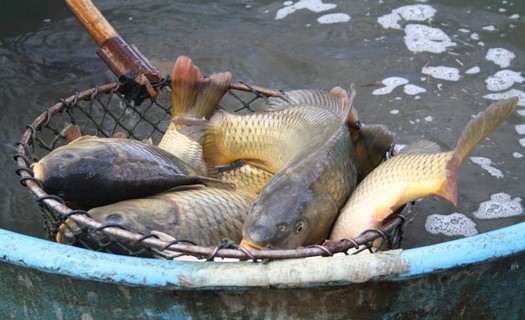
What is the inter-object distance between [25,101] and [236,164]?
1.77 metres

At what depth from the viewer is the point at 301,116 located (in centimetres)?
228

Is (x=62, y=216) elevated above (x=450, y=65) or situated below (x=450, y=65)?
above

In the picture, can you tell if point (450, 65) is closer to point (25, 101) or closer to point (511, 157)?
point (511, 157)

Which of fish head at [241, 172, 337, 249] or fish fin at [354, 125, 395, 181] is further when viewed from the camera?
fish fin at [354, 125, 395, 181]

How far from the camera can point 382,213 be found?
1.84 m

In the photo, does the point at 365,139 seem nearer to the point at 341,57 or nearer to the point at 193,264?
the point at 193,264

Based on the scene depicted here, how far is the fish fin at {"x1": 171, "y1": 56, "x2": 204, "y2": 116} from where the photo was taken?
7.98ft

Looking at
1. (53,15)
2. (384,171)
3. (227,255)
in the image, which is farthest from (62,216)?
(53,15)

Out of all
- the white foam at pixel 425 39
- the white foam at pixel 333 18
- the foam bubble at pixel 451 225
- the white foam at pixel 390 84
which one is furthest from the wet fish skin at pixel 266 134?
the white foam at pixel 333 18

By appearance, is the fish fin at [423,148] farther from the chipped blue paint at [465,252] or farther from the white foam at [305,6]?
the white foam at [305,6]

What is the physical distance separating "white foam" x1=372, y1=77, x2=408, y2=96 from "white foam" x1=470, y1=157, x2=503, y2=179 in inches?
29.4

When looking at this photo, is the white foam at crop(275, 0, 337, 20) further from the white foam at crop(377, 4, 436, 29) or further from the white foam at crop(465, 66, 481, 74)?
the white foam at crop(465, 66, 481, 74)

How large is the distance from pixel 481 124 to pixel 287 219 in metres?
0.51

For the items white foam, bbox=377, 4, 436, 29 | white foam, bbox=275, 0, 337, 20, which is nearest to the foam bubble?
white foam, bbox=377, 4, 436, 29
